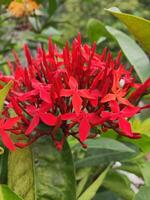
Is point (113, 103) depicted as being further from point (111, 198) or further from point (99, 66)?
point (111, 198)

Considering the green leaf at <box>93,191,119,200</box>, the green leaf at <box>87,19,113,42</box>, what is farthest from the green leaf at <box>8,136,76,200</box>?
the green leaf at <box>87,19,113,42</box>

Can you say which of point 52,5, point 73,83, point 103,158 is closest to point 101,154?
point 103,158

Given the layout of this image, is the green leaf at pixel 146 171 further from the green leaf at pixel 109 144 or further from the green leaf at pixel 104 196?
the green leaf at pixel 104 196

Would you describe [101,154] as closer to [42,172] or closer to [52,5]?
[42,172]

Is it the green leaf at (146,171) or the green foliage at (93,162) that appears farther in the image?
the green leaf at (146,171)

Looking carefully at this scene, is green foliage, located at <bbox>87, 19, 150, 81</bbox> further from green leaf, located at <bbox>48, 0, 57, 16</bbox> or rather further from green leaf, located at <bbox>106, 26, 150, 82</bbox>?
green leaf, located at <bbox>48, 0, 57, 16</bbox>

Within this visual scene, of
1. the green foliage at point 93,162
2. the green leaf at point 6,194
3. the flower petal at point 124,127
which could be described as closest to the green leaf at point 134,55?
the green foliage at point 93,162
